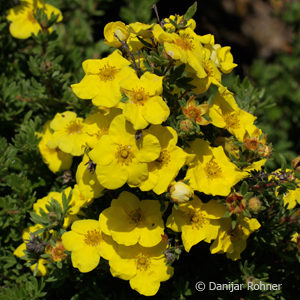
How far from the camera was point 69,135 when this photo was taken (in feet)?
7.25

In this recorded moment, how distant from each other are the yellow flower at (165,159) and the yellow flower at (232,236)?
15.7 inches

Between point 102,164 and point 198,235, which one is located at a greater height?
point 102,164

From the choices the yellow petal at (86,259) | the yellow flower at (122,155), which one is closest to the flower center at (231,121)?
the yellow flower at (122,155)

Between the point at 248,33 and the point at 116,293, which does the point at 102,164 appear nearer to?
the point at 116,293

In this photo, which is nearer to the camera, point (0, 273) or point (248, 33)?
point (0, 273)

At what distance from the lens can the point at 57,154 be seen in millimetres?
2416

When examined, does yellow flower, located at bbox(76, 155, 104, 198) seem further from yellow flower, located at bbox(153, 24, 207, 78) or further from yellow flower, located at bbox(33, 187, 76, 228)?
yellow flower, located at bbox(153, 24, 207, 78)

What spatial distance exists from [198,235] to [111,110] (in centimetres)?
71

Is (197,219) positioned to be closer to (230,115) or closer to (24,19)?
(230,115)

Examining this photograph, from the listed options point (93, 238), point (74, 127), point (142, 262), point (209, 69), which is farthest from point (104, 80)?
point (142, 262)

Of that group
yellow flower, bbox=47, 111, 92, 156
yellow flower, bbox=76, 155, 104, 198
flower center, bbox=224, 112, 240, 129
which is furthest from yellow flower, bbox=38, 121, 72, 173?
flower center, bbox=224, 112, 240, 129

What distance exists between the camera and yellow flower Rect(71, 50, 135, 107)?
1.83 meters

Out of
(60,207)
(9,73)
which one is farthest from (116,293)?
(9,73)

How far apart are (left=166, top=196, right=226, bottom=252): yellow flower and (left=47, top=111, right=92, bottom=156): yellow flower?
584 mm
